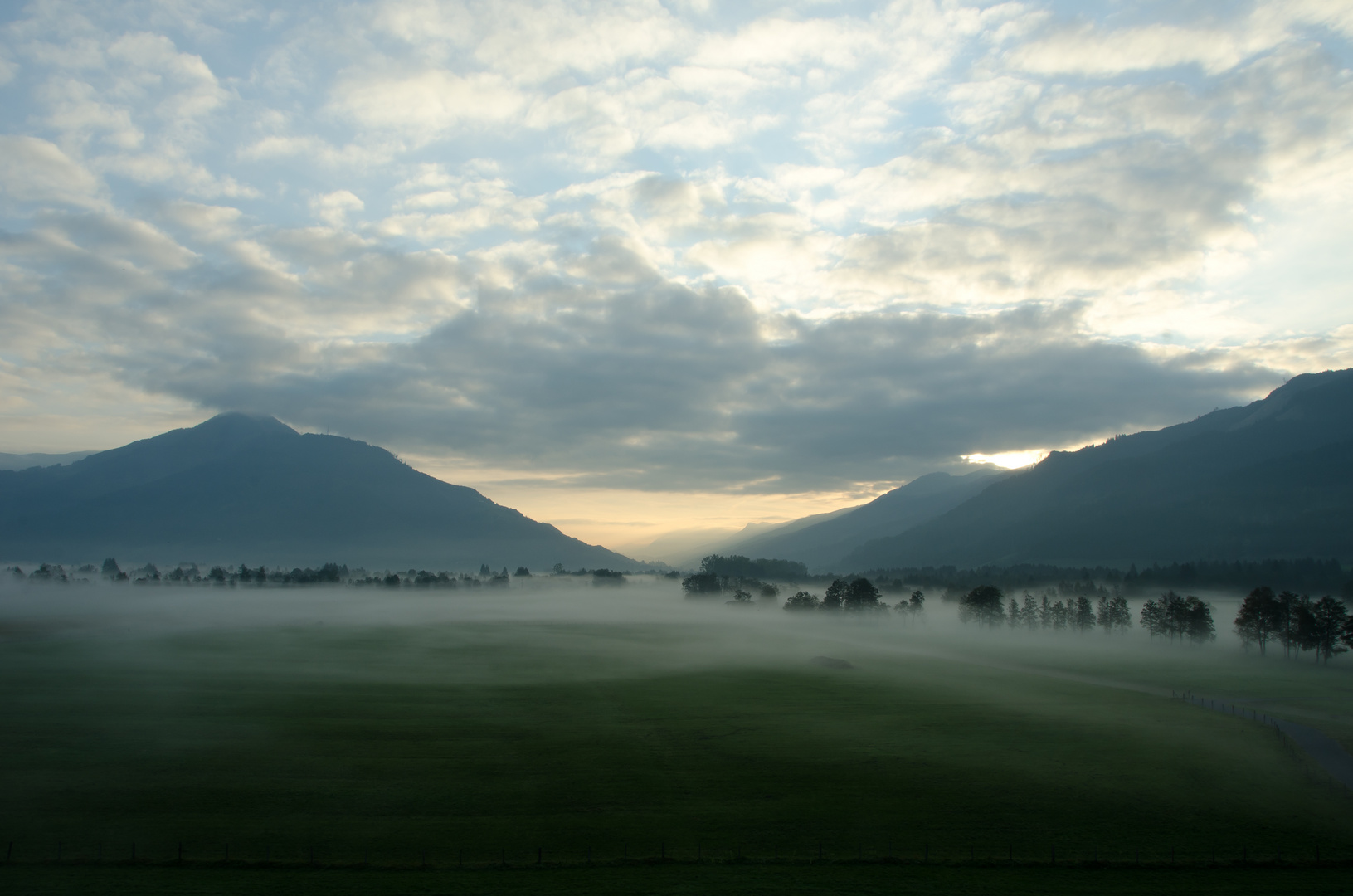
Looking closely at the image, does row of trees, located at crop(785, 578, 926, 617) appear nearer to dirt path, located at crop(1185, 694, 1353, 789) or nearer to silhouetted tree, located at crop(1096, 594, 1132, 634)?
silhouetted tree, located at crop(1096, 594, 1132, 634)

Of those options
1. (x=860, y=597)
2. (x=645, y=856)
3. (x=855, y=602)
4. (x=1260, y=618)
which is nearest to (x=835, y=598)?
(x=855, y=602)

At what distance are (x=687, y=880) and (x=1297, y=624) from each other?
12533 centimetres

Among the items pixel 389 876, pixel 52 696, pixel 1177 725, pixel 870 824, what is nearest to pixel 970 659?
pixel 1177 725

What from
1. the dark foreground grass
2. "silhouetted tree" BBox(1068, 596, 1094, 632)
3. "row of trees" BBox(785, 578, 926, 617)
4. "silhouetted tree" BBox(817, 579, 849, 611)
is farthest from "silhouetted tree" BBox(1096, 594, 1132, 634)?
the dark foreground grass

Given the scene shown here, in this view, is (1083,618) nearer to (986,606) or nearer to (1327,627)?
(986,606)

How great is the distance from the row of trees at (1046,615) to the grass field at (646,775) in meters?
56.2

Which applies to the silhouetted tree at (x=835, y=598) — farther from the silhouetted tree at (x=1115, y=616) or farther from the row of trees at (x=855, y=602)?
the silhouetted tree at (x=1115, y=616)

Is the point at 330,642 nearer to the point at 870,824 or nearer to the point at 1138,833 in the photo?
the point at 870,824

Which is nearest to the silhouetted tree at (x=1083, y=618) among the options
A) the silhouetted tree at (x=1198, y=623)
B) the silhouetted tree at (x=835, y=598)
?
the silhouetted tree at (x=1198, y=623)

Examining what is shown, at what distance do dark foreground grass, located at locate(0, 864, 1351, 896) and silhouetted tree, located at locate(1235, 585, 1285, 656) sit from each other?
101 metres

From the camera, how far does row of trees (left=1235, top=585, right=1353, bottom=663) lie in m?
108

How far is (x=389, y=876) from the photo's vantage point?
3878 centimetres

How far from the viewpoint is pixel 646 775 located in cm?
5344

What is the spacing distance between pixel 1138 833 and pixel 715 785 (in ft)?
88.9
